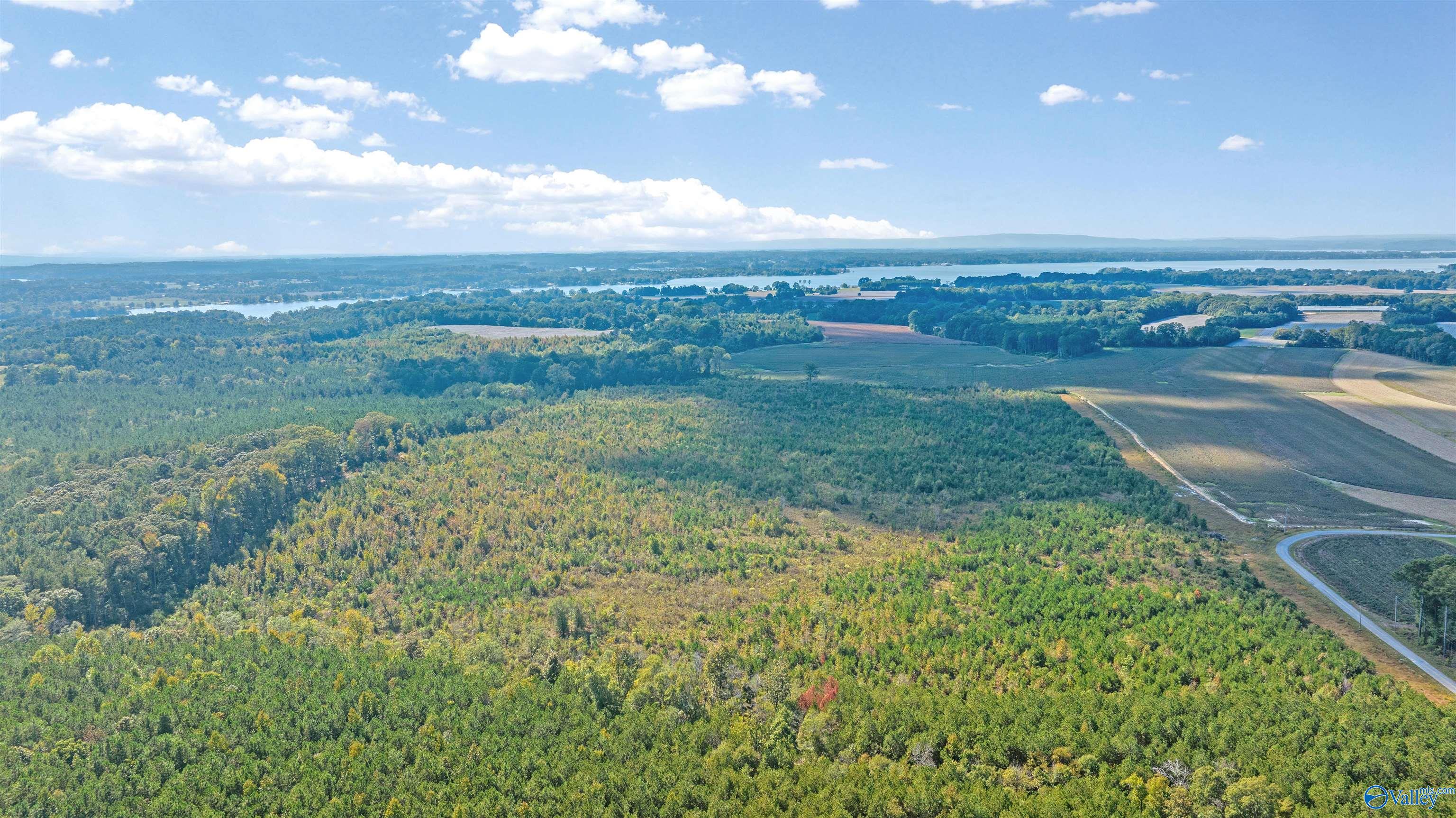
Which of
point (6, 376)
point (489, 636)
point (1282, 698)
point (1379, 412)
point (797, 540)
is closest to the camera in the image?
point (1282, 698)

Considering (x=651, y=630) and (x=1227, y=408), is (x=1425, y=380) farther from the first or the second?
(x=651, y=630)

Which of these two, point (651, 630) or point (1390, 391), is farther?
point (1390, 391)

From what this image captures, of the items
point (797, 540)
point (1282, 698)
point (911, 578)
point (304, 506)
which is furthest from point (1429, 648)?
point (304, 506)

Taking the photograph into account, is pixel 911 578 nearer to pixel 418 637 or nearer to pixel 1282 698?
pixel 1282 698

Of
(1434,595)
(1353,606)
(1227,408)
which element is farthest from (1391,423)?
(1434,595)

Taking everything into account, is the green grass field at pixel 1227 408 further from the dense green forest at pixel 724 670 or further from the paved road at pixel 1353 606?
the dense green forest at pixel 724 670

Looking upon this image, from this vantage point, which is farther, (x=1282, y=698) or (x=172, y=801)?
(x=1282, y=698)
